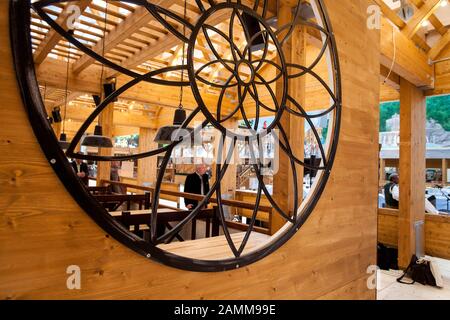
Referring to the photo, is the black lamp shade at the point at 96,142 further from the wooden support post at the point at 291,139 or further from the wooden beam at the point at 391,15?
the wooden beam at the point at 391,15

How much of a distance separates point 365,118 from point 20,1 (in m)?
1.99

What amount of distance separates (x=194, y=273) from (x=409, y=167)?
4424 mm

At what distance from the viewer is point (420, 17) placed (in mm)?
3484

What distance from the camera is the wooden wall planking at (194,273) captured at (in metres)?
0.75

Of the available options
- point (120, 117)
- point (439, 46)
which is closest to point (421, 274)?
point (439, 46)

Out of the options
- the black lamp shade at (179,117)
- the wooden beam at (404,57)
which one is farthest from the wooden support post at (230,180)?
the black lamp shade at (179,117)

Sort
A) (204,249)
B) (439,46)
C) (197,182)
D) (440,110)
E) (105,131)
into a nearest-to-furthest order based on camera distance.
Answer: (204,249)
(439,46)
(197,182)
(105,131)
(440,110)

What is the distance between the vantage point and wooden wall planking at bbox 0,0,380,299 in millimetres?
752

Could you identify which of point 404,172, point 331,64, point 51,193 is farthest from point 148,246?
point 404,172

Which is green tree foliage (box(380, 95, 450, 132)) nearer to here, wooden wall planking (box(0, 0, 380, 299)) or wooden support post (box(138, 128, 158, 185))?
wooden wall planking (box(0, 0, 380, 299))

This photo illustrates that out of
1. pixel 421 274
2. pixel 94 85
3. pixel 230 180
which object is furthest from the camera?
pixel 230 180

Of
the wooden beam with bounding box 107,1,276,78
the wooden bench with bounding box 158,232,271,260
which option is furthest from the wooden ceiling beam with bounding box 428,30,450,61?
the wooden bench with bounding box 158,232,271,260

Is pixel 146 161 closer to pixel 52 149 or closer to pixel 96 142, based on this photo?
pixel 96 142
